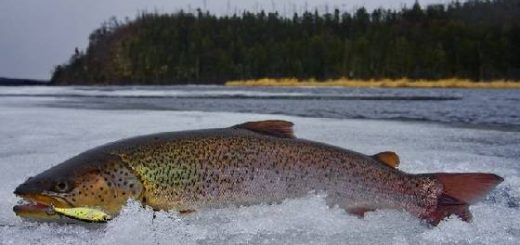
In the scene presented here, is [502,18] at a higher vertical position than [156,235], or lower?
higher

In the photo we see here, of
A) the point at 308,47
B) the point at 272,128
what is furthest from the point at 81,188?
the point at 308,47

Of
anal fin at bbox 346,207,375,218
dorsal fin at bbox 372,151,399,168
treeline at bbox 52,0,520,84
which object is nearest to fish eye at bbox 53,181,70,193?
anal fin at bbox 346,207,375,218

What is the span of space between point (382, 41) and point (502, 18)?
69.4ft

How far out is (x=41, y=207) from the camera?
271 cm

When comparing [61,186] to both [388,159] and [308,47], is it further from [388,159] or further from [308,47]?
[308,47]

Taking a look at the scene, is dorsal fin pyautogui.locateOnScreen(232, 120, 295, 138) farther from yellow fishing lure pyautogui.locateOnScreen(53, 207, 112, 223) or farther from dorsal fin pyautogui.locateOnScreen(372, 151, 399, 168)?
yellow fishing lure pyautogui.locateOnScreen(53, 207, 112, 223)

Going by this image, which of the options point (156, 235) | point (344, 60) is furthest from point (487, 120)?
point (344, 60)

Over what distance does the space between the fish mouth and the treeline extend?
90177mm

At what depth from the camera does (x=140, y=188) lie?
2855 mm

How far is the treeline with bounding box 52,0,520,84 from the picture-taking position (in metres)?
95.8

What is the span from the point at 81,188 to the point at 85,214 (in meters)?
0.13

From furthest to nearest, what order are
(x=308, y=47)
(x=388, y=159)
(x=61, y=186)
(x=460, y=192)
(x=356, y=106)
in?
(x=308, y=47), (x=356, y=106), (x=388, y=159), (x=460, y=192), (x=61, y=186)

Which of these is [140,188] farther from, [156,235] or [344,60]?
[344,60]

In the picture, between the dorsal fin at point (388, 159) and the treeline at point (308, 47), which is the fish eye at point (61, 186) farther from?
the treeline at point (308, 47)
